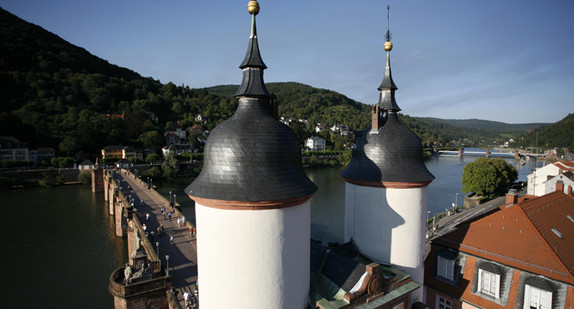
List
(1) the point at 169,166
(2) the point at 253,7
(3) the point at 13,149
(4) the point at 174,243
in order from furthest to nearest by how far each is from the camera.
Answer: (1) the point at 169,166, (3) the point at 13,149, (4) the point at 174,243, (2) the point at 253,7

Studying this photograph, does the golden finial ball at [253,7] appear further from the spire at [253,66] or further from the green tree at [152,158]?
the green tree at [152,158]

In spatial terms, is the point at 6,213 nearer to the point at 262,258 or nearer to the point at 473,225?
the point at 262,258

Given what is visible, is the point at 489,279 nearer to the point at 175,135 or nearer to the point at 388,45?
the point at 388,45

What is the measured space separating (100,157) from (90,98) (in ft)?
126

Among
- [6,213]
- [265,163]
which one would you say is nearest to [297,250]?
[265,163]

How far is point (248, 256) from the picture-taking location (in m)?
7.32

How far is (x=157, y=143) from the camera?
3081 inches

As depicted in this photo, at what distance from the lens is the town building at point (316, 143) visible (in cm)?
10638

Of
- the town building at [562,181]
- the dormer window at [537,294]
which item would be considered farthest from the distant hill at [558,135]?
the dormer window at [537,294]

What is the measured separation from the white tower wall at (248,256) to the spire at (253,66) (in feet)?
10.7

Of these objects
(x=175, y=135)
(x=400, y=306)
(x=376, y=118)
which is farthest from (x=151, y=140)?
(x=400, y=306)

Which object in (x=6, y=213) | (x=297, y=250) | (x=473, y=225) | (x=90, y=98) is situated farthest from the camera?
(x=90, y=98)

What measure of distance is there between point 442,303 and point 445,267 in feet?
4.61

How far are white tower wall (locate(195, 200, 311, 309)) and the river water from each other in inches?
571
